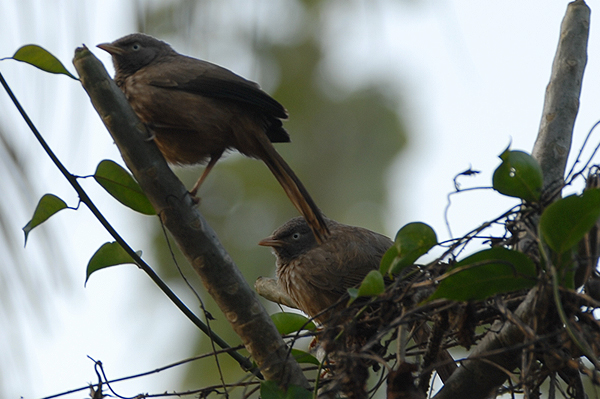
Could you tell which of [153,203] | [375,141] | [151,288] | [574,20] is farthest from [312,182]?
[153,203]

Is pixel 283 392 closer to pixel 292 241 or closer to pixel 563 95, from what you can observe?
pixel 563 95

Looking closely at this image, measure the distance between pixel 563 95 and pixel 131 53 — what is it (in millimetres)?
2705

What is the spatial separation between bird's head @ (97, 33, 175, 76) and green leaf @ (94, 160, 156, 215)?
1691 millimetres

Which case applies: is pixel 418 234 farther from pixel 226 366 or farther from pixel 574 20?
pixel 226 366

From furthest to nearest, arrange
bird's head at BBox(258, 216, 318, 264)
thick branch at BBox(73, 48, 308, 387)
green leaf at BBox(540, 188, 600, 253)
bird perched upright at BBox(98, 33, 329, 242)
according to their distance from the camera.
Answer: bird's head at BBox(258, 216, 318, 264), bird perched upright at BBox(98, 33, 329, 242), thick branch at BBox(73, 48, 308, 387), green leaf at BBox(540, 188, 600, 253)

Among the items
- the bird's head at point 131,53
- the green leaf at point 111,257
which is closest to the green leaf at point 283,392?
the green leaf at point 111,257

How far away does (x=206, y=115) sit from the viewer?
3656 mm

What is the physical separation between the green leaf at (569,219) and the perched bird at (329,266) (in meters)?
2.24

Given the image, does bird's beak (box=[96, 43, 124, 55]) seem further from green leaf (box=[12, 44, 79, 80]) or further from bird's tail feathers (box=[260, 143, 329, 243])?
green leaf (box=[12, 44, 79, 80])

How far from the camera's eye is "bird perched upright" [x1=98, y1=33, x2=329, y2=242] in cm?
359

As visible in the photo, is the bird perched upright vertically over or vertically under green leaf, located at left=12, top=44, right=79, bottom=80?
under

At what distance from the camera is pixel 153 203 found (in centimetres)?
258

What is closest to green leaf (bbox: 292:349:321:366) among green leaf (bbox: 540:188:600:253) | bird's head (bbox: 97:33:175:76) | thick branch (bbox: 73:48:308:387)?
thick branch (bbox: 73:48:308:387)

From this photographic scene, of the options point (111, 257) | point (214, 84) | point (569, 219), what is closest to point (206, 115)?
point (214, 84)
